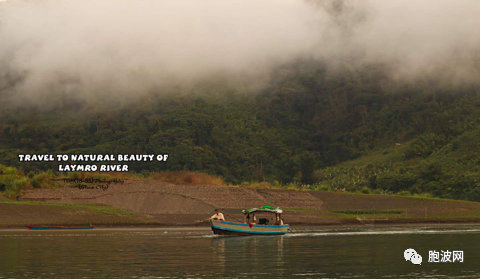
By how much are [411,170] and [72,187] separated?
8160 centimetres

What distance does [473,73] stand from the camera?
199000 millimetres

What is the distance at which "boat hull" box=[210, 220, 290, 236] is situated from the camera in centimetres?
5577

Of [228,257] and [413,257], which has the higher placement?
[413,257]

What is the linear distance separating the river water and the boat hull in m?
3.16

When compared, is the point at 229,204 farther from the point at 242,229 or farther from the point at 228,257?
the point at 228,257

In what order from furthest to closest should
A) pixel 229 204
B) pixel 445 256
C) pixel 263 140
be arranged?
pixel 263 140, pixel 229 204, pixel 445 256

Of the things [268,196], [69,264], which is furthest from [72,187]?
[69,264]

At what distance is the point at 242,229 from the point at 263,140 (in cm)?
12493

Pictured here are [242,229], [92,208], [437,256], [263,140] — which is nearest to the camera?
[437,256]

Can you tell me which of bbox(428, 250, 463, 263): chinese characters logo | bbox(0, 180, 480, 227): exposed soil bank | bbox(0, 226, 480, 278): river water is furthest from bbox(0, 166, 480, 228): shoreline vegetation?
bbox(428, 250, 463, 263): chinese characters logo

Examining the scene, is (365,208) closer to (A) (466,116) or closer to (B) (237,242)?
(B) (237,242)

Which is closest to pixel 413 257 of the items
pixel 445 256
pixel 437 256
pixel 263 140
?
pixel 437 256

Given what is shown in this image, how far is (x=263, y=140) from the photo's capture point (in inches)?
7146

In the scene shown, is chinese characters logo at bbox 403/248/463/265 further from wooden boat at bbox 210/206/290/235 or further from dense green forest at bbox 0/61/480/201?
dense green forest at bbox 0/61/480/201
